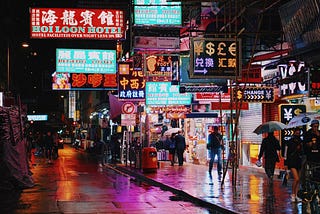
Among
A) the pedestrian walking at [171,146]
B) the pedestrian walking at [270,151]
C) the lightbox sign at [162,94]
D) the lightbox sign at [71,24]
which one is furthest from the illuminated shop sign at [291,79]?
the pedestrian walking at [171,146]

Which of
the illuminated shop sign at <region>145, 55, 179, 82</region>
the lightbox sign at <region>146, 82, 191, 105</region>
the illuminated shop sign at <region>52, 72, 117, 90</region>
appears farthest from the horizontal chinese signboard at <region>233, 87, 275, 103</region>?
the illuminated shop sign at <region>52, 72, 117, 90</region>

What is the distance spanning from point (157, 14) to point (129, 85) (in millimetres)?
8307

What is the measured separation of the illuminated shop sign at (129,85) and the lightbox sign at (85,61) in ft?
7.39

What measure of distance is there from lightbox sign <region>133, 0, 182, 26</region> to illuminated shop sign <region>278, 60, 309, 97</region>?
15.9ft

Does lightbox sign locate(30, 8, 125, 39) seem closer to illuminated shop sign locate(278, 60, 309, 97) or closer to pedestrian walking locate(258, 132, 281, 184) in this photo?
illuminated shop sign locate(278, 60, 309, 97)

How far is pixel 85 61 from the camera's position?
31328mm

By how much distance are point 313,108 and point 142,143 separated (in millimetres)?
11082

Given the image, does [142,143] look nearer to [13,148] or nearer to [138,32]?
[138,32]

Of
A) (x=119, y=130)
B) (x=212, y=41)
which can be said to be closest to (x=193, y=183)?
(x=212, y=41)

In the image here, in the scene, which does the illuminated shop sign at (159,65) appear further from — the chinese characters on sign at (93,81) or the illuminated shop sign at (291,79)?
the chinese characters on sign at (93,81)

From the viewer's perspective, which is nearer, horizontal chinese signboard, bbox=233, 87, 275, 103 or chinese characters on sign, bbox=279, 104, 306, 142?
chinese characters on sign, bbox=279, 104, 306, 142

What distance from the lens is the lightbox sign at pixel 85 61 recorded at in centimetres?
3103

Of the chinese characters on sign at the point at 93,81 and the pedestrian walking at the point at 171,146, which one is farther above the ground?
the chinese characters on sign at the point at 93,81

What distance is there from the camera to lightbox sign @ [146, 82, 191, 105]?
2608cm
